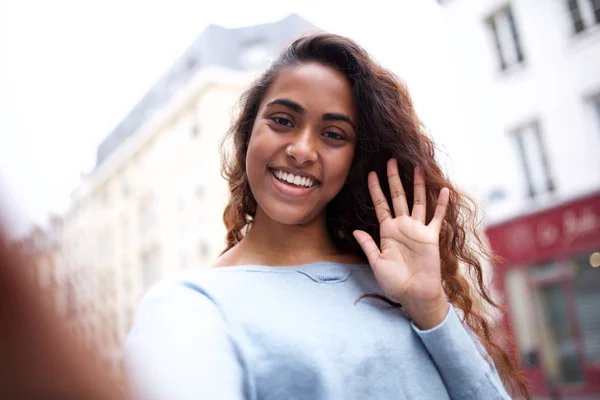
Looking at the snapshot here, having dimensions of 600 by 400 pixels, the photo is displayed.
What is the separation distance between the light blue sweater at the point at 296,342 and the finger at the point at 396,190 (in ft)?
0.47

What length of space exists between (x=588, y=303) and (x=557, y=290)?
1.60 feet

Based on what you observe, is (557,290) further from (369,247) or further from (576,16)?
(369,247)

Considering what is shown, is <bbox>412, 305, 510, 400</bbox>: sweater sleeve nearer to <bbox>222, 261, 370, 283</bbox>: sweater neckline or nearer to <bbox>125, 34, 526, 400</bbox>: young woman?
<bbox>125, 34, 526, 400</bbox>: young woman

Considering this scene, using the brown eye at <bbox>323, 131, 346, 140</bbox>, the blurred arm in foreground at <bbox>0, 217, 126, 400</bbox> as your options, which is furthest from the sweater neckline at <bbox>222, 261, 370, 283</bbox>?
the blurred arm in foreground at <bbox>0, 217, 126, 400</bbox>

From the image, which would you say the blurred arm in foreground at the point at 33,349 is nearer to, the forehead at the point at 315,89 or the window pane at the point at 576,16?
the forehead at the point at 315,89

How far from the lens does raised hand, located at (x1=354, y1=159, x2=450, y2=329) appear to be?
1039 mm

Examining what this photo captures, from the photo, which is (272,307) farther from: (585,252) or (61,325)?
(585,252)

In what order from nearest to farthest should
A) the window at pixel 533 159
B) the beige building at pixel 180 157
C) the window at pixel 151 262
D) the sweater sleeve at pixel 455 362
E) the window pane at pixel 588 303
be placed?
the sweater sleeve at pixel 455 362
the window pane at pixel 588 303
the window at pixel 533 159
the beige building at pixel 180 157
the window at pixel 151 262

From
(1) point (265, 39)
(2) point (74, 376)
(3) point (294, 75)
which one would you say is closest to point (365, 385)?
(3) point (294, 75)

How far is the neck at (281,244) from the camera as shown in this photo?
110 cm

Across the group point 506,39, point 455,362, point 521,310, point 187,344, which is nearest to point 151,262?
point 521,310

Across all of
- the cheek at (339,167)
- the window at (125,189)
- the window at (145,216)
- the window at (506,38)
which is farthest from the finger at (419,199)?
the window at (145,216)

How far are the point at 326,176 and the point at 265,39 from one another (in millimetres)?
Result: 18207

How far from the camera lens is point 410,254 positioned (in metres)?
1.08
